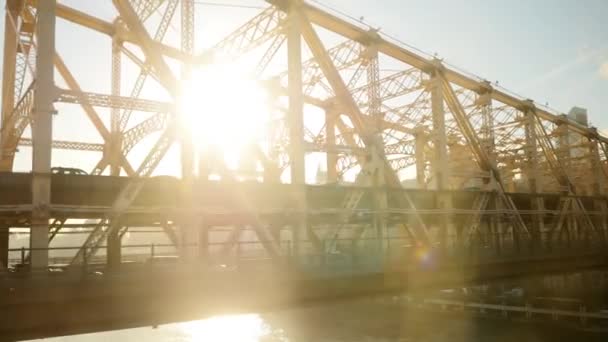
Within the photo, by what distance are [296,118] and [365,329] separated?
4890cm

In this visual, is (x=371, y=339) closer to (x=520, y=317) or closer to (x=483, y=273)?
(x=520, y=317)

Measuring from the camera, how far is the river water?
1868 inches

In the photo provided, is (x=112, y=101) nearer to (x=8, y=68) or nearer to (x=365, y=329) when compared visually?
(x=8, y=68)

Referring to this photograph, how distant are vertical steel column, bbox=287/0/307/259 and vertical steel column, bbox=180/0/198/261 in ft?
12.2

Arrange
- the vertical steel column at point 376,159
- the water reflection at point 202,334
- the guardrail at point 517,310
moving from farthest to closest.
Answer: the water reflection at point 202,334, the guardrail at point 517,310, the vertical steel column at point 376,159

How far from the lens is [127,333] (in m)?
70.6

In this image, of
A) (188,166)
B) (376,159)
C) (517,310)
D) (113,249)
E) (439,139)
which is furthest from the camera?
(517,310)

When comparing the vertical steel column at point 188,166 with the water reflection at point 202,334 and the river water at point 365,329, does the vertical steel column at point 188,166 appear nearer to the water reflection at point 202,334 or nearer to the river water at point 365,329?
the river water at point 365,329

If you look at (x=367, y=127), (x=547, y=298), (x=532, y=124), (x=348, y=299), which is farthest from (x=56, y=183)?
(x=547, y=298)

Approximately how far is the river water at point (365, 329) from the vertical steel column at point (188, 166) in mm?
34235

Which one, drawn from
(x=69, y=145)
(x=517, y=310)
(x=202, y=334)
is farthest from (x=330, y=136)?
(x=202, y=334)

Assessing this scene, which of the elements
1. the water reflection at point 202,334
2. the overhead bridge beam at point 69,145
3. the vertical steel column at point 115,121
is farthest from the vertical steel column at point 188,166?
the water reflection at point 202,334

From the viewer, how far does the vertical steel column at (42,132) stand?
36.7ft

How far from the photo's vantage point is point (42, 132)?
11.7m
